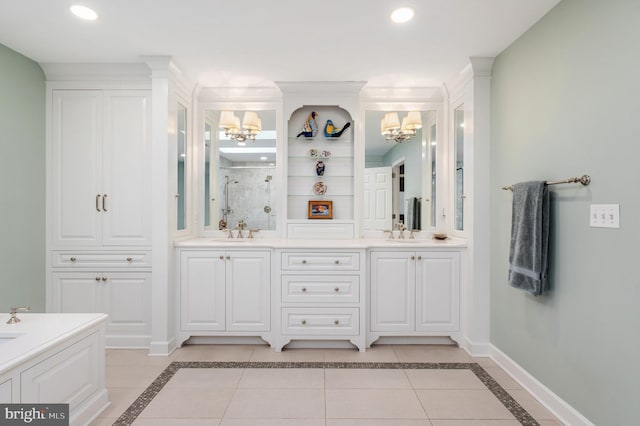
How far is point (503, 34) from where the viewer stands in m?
2.64

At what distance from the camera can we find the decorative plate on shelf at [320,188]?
3.80 metres

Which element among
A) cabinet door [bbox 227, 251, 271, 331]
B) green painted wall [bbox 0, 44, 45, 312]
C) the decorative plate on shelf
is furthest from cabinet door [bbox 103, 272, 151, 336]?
the decorative plate on shelf

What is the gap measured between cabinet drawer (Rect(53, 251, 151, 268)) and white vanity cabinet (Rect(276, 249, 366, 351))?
4.10 ft

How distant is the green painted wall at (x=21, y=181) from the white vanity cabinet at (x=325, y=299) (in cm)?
209

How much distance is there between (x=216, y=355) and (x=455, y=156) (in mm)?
2835

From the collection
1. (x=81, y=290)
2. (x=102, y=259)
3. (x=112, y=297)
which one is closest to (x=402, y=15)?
(x=102, y=259)

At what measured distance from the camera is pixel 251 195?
3.82m

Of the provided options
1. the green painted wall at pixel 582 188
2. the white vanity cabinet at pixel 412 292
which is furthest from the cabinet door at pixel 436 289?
the green painted wall at pixel 582 188

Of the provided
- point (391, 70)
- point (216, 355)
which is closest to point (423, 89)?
point (391, 70)

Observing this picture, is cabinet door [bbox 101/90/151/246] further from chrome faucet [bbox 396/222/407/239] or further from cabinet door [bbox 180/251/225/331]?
chrome faucet [bbox 396/222/407/239]

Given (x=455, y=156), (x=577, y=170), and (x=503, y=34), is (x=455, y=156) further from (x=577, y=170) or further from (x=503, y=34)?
(x=577, y=170)

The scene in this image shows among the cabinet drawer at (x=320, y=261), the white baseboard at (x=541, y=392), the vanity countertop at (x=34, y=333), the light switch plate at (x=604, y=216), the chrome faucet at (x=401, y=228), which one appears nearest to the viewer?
the vanity countertop at (x=34, y=333)

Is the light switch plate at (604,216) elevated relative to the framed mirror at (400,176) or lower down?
lower down

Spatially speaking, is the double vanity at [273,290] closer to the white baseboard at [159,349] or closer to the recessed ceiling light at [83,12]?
the white baseboard at [159,349]
